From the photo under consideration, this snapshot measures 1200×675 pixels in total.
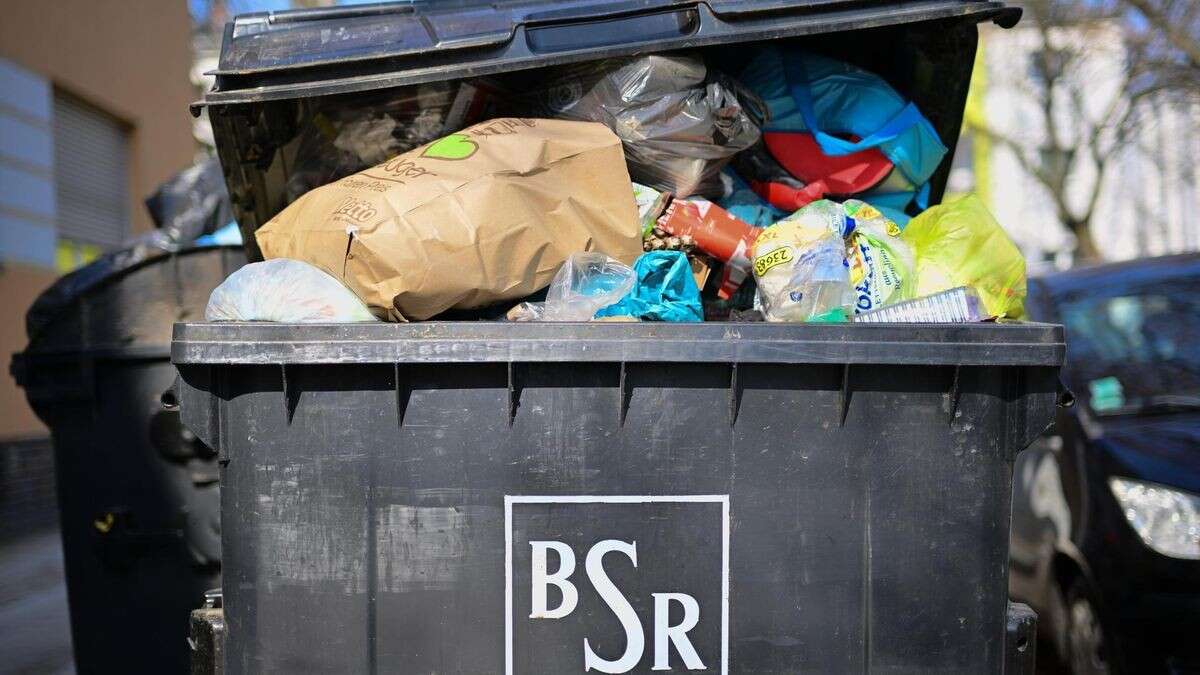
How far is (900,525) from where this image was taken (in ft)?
6.88

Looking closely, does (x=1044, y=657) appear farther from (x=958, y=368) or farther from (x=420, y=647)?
(x=420, y=647)

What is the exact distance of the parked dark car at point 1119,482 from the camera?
338 cm

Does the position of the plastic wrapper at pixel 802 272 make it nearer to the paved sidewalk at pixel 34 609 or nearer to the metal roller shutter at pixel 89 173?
the paved sidewalk at pixel 34 609

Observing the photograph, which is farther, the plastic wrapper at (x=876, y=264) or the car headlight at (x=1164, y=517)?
the car headlight at (x=1164, y=517)

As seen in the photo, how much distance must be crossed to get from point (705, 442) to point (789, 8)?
103 cm

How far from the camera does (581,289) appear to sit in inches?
92.7

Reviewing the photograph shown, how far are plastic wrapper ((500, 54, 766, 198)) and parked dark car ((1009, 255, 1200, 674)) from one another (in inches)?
64.7

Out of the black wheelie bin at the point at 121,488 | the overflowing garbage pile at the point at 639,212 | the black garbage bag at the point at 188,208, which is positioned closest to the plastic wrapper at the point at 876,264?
the overflowing garbage pile at the point at 639,212

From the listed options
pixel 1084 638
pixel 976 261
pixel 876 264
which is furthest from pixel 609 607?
pixel 1084 638

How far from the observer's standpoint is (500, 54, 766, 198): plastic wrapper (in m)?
2.69

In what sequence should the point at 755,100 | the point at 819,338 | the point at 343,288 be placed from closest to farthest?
the point at 819,338 → the point at 343,288 → the point at 755,100

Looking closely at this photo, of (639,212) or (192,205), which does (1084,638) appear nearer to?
(639,212)

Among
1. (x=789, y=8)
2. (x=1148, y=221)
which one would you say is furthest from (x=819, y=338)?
(x=1148, y=221)

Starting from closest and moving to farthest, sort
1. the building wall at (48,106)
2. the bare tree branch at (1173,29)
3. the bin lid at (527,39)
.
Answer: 1. the bin lid at (527,39)
2. the building wall at (48,106)
3. the bare tree branch at (1173,29)
